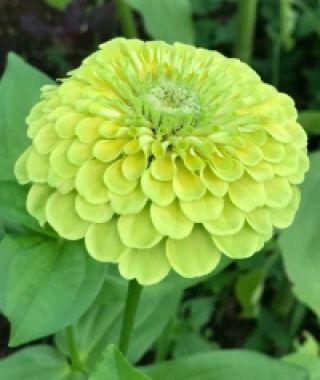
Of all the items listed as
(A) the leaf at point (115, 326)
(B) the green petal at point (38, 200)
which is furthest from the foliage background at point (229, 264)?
(B) the green petal at point (38, 200)

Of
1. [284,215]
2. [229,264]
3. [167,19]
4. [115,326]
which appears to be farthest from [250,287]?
[284,215]

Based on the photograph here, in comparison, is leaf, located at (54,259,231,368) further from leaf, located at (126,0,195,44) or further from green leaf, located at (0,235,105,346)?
leaf, located at (126,0,195,44)

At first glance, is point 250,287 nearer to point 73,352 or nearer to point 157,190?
point 73,352

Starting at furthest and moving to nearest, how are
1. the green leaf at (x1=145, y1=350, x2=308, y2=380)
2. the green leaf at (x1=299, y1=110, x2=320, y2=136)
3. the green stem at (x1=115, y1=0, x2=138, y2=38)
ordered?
the green stem at (x1=115, y1=0, x2=138, y2=38), the green leaf at (x1=299, y1=110, x2=320, y2=136), the green leaf at (x1=145, y1=350, x2=308, y2=380)

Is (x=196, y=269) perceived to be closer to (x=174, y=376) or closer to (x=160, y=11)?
(x=174, y=376)

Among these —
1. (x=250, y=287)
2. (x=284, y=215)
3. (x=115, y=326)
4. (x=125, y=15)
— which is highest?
(x=284, y=215)

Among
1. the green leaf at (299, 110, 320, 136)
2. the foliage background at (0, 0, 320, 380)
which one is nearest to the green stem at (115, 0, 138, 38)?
the foliage background at (0, 0, 320, 380)

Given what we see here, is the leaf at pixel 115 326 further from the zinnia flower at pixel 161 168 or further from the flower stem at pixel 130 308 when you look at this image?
the zinnia flower at pixel 161 168
